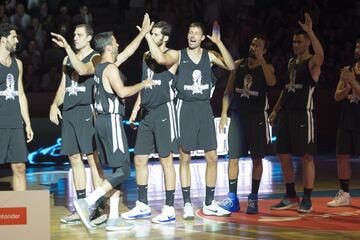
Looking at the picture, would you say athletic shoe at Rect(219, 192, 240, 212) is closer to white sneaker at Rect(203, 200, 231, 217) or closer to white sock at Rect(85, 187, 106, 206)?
white sneaker at Rect(203, 200, 231, 217)

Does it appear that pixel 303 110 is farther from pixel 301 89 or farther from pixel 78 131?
pixel 78 131

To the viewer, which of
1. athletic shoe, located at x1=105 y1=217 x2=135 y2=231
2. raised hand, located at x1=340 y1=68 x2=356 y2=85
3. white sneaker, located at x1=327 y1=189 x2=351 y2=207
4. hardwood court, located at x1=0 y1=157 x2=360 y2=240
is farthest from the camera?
white sneaker, located at x1=327 y1=189 x2=351 y2=207

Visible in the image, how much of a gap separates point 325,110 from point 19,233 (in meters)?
9.65

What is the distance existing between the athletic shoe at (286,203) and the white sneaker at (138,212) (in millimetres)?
1483

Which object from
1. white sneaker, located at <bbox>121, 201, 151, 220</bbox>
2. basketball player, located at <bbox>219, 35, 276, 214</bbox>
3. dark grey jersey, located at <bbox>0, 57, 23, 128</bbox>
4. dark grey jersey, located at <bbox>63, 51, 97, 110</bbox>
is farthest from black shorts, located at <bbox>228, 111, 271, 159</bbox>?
dark grey jersey, located at <bbox>0, 57, 23, 128</bbox>

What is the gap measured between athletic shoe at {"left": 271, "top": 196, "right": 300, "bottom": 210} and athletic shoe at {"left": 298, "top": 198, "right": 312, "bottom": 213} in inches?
9.4

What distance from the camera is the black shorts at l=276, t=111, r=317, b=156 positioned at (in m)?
9.57

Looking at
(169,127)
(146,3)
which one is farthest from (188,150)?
(146,3)

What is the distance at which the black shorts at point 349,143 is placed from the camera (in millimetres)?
10070

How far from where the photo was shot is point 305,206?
9570 mm

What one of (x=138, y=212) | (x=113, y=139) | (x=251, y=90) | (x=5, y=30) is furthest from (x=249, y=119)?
(x=5, y=30)

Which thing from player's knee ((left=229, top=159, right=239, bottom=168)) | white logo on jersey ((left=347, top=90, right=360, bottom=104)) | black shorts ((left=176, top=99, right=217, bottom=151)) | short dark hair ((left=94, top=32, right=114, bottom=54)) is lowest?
player's knee ((left=229, top=159, right=239, bottom=168))

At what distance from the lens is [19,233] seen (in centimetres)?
721

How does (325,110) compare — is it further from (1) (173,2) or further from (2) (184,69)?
(2) (184,69)
